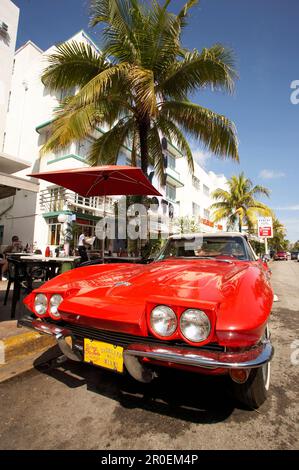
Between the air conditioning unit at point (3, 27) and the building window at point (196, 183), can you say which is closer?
the air conditioning unit at point (3, 27)

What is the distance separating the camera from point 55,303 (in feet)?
7.22

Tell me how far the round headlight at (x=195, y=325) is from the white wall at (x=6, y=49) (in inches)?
632

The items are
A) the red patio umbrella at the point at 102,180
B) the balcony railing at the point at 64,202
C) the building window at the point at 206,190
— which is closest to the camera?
the red patio umbrella at the point at 102,180

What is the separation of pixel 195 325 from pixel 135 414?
0.97 metres

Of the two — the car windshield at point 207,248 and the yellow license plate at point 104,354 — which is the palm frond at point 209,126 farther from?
the yellow license plate at point 104,354

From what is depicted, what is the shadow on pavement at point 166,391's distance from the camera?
1.93 m

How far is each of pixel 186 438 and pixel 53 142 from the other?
6.92m

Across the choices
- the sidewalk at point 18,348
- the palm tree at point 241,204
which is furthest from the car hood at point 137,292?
the palm tree at point 241,204

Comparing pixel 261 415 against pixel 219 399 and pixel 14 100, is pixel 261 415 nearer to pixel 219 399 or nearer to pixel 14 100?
pixel 219 399

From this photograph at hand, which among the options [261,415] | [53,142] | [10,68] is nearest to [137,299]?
[261,415]

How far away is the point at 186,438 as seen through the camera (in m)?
1.65

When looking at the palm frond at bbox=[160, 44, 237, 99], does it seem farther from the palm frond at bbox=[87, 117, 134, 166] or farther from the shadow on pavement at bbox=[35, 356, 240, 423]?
the shadow on pavement at bbox=[35, 356, 240, 423]

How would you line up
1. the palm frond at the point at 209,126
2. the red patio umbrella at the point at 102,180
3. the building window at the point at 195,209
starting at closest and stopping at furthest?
the red patio umbrella at the point at 102,180 < the palm frond at the point at 209,126 < the building window at the point at 195,209

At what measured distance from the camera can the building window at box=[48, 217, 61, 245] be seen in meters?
16.4
